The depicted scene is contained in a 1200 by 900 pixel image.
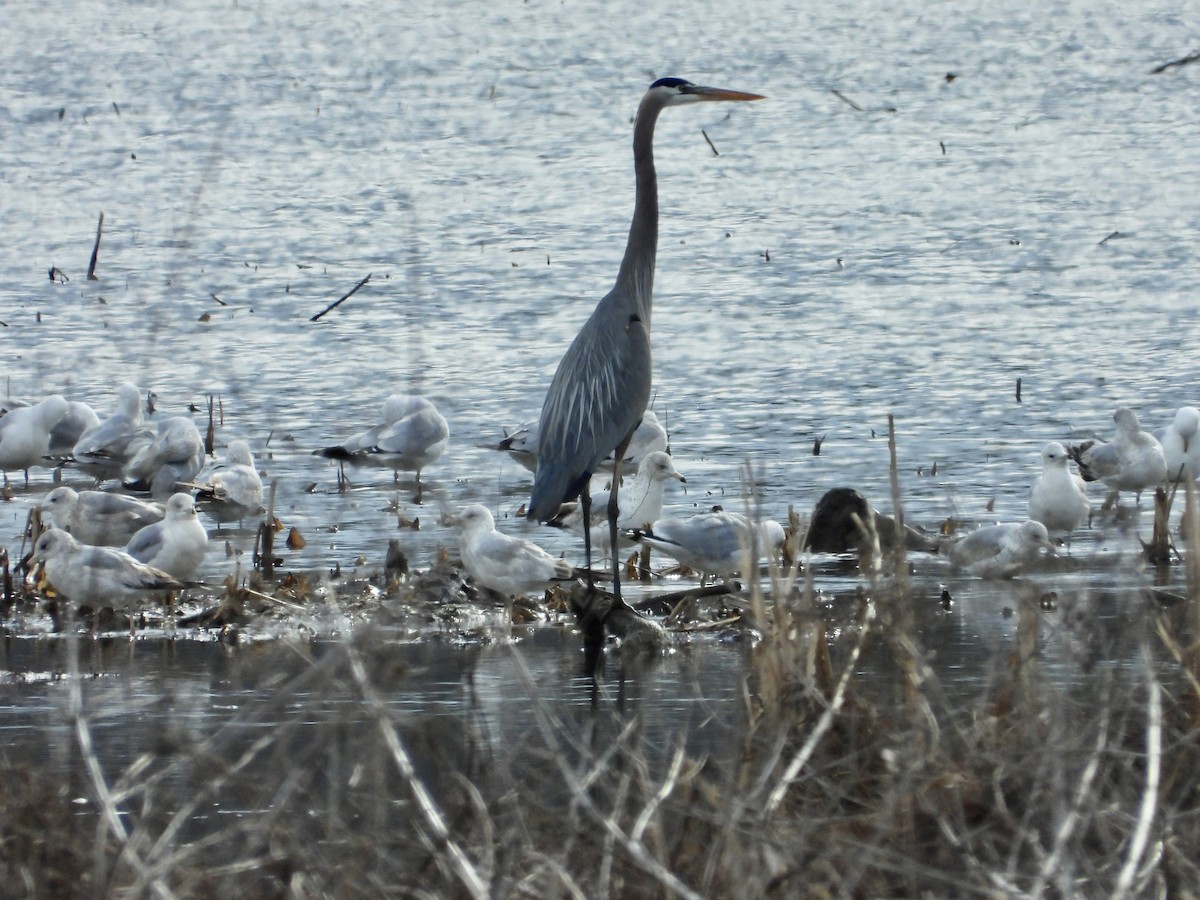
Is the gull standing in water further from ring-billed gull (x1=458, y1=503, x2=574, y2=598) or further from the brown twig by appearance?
the brown twig

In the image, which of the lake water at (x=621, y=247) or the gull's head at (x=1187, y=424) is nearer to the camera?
the lake water at (x=621, y=247)

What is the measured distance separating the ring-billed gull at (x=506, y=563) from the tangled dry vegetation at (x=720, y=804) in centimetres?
207

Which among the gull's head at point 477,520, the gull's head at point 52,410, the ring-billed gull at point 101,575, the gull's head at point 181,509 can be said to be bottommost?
the ring-billed gull at point 101,575

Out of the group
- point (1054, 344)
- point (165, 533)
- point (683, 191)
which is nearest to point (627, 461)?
point (165, 533)

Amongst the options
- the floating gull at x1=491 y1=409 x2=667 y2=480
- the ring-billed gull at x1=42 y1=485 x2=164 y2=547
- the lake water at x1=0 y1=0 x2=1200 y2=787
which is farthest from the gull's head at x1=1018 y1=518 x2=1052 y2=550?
the ring-billed gull at x1=42 y1=485 x2=164 y2=547

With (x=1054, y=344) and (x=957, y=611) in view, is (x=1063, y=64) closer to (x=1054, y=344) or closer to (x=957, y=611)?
(x=1054, y=344)

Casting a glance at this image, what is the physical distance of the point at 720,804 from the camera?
10.2ft

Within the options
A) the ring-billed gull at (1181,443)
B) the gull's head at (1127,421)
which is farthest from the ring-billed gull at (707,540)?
the ring-billed gull at (1181,443)

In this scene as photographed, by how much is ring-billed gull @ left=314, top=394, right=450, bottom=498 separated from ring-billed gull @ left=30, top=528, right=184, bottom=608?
10.5 feet

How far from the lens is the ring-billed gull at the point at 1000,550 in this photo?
25.7 feet

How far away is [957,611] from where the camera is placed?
7.20 meters

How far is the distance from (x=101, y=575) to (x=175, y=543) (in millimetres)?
789

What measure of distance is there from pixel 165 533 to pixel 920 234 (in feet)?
38.3

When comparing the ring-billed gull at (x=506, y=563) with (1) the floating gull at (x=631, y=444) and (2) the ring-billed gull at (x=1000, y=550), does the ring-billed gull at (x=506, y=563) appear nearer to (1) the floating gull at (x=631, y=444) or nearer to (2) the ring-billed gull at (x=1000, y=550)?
(2) the ring-billed gull at (x=1000, y=550)
